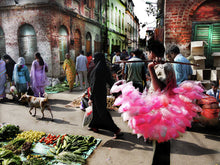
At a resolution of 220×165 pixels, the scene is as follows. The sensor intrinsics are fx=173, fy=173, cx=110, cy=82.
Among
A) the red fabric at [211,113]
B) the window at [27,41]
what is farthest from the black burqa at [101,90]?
the window at [27,41]

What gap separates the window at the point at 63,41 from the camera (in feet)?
41.6

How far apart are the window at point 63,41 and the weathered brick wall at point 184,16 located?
26.9 feet

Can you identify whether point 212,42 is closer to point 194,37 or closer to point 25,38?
point 194,37

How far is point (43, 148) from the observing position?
12.7ft

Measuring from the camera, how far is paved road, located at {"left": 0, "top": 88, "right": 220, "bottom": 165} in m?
3.40

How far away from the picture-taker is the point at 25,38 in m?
11.8

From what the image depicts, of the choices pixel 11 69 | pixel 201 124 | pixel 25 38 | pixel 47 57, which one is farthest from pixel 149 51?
pixel 25 38

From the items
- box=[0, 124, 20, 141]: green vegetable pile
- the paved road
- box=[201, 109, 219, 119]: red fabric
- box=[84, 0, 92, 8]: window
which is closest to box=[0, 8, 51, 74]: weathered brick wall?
box=[84, 0, 92, 8]: window

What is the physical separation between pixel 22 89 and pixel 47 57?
4.53m

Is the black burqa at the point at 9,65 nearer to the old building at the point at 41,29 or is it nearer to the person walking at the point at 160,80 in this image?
the old building at the point at 41,29

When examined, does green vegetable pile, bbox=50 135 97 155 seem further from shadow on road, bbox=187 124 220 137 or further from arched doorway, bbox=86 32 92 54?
arched doorway, bbox=86 32 92 54

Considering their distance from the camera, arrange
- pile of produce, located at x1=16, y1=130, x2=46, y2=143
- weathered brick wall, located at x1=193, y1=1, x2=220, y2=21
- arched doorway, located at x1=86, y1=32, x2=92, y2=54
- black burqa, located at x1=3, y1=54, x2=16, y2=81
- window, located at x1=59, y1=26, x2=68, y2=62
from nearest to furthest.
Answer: pile of produce, located at x1=16, y1=130, x2=46, y2=143, weathered brick wall, located at x1=193, y1=1, x2=220, y2=21, black burqa, located at x1=3, y1=54, x2=16, y2=81, window, located at x1=59, y1=26, x2=68, y2=62, arched doorway, located at x1=86, y1=32, x2=92, y2=54

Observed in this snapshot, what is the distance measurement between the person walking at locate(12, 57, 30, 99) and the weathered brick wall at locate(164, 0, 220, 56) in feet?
20.1

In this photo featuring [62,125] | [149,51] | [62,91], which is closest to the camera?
[149,51]
